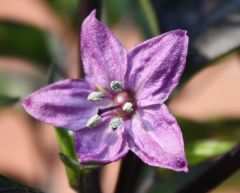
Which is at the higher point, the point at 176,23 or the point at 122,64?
the point at 122,64

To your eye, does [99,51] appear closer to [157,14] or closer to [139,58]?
[139,58]

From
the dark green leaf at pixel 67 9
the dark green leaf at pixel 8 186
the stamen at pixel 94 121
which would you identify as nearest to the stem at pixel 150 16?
the stamen at pixel 94 121

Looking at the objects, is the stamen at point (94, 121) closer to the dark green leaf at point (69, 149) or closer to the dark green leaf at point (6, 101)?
the dark green leaf at point (69, 149)

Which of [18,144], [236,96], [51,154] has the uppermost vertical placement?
[51,154]

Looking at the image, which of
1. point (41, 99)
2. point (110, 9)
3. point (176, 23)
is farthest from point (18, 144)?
point (41, 99)

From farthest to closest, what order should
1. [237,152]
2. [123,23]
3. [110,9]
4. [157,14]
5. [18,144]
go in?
[18,144], [123,23], [110,9], [157,14], [237,152]

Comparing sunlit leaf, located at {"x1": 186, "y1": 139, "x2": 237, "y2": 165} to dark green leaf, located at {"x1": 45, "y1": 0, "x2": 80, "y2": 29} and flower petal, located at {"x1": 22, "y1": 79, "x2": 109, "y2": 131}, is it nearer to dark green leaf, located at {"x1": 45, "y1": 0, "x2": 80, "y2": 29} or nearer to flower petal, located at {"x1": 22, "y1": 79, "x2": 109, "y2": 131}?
flower petal, located at {"x1": 22, "y1": 79, "x2": 109, "y2": 131}
